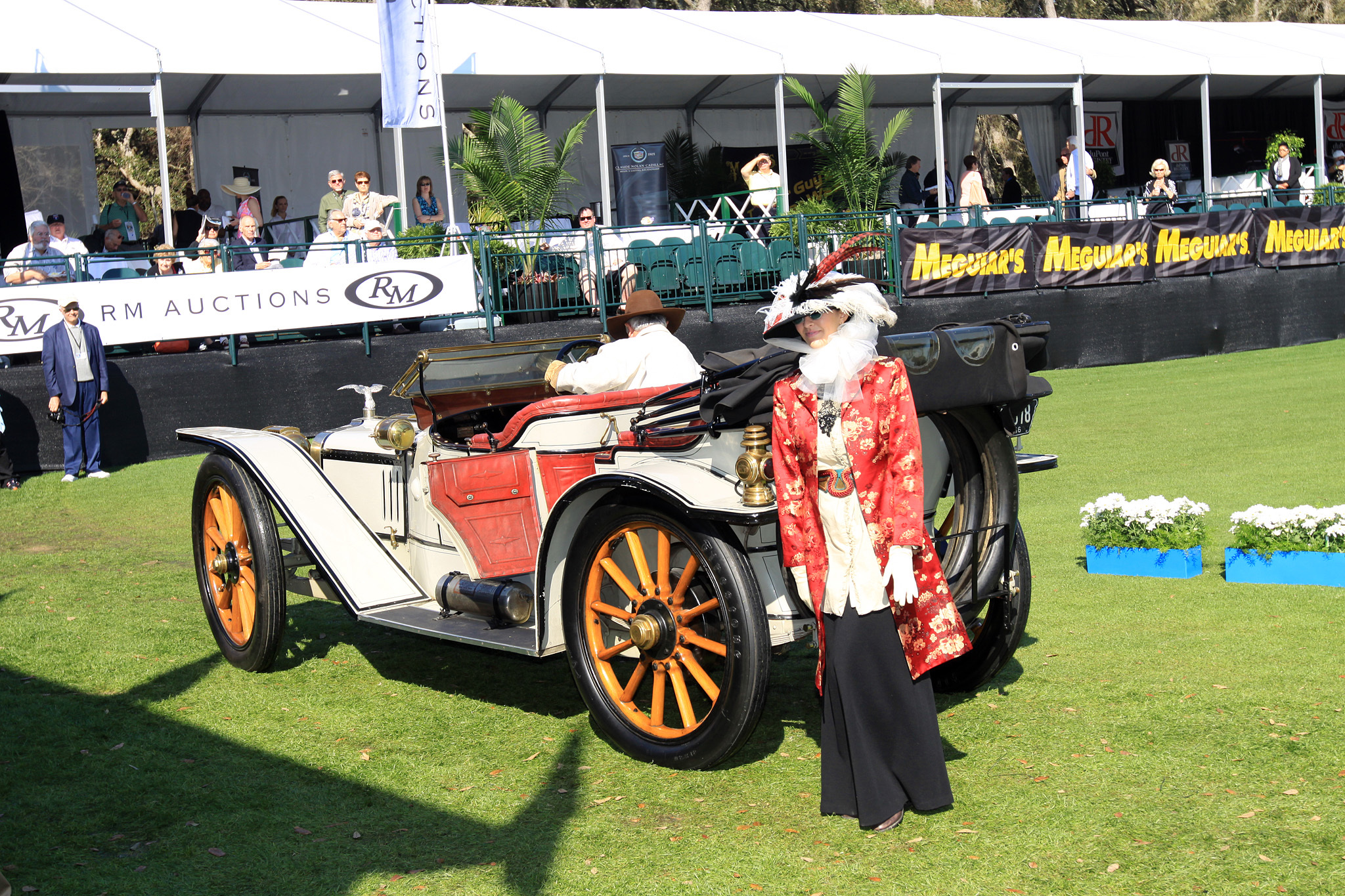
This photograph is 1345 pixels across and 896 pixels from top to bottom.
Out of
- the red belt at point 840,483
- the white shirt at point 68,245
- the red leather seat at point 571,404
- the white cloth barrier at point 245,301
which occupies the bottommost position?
the red belt at point 840,483

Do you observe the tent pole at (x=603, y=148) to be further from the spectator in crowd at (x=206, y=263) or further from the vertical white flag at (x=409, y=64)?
the spectator in crowd at (x=206, y=263)

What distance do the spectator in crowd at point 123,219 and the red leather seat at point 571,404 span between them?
11.9 m

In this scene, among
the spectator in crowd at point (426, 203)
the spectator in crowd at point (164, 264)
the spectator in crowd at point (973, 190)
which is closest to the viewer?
the spectator in crowd at point (164, 264)

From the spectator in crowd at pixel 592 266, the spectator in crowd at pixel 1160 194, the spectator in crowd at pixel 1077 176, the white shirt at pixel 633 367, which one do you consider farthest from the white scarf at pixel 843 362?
the spectator in crowd at pixel 1077 176

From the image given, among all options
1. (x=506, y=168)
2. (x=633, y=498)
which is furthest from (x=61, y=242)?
(x=633, y=498)

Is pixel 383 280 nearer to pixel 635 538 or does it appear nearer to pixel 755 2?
pixel 635 538

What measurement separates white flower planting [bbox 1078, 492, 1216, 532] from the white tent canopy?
38.3ft

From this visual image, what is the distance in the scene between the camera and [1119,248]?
18.4m

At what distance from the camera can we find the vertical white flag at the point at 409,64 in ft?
50.8

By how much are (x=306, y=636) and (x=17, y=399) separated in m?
7.83

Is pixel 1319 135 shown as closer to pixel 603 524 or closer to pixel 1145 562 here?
pixel 1145 562

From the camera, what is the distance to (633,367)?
553 cm

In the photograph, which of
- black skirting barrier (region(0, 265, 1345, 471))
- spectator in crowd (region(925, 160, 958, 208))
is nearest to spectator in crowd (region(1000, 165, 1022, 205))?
spectator in crowd (region(925, 160, 958, 208))

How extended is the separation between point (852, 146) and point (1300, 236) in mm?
7271
